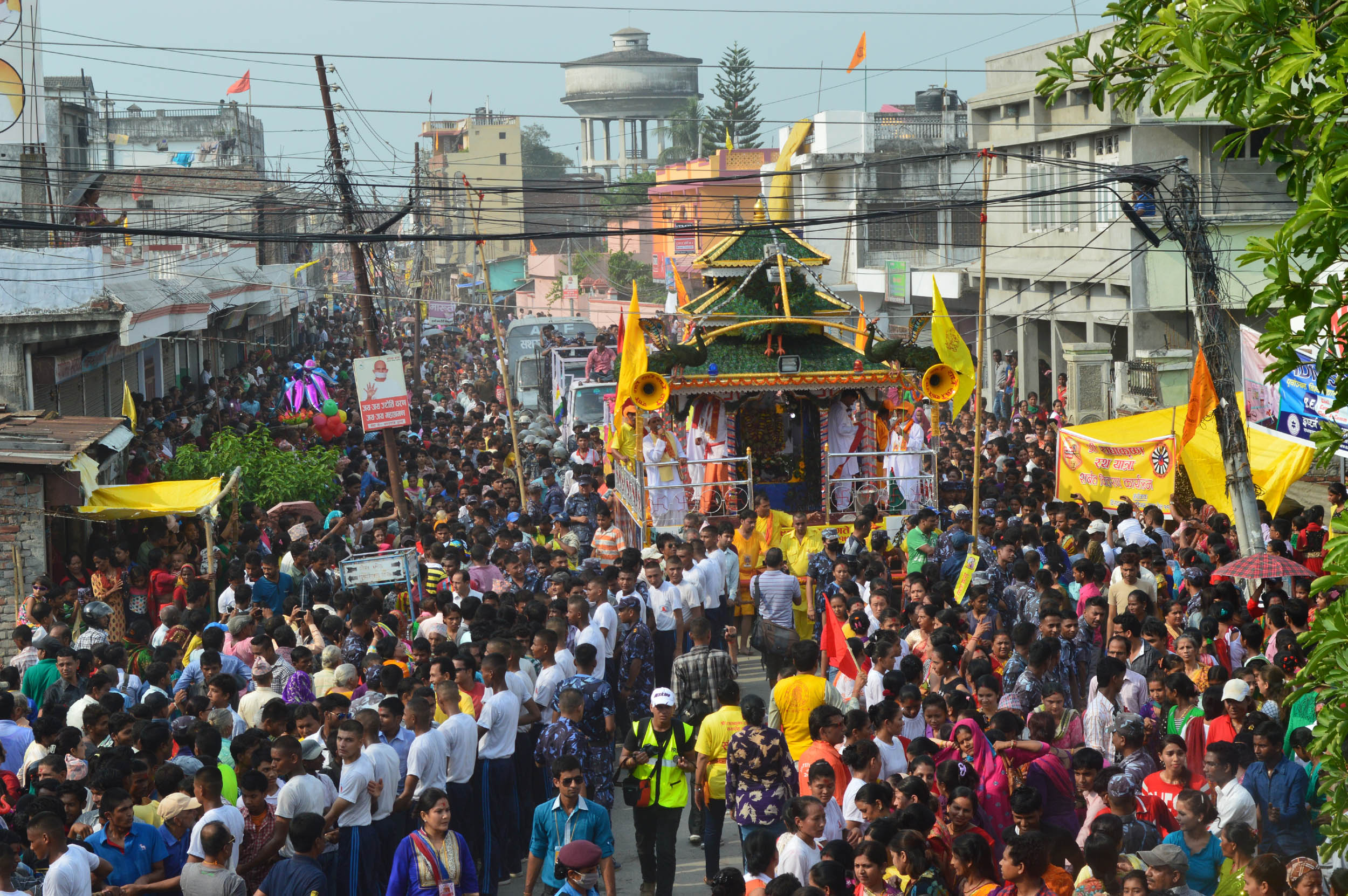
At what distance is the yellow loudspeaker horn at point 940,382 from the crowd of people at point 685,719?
213 centimetres

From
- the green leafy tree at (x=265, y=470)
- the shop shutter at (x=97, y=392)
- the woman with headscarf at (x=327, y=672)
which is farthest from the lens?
the shop shutter at (x=97, y=392)

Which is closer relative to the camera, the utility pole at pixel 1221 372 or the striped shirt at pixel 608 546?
the utility pole at pixel 1221 372

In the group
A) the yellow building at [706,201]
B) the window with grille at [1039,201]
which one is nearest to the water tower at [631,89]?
the yellow building at [706,201]

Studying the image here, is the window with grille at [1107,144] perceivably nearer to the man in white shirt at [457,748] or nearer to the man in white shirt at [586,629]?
the man in white shirt at [586,629]

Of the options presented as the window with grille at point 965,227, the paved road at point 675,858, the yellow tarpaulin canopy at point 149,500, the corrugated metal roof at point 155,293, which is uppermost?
the window with grille at point 965,227

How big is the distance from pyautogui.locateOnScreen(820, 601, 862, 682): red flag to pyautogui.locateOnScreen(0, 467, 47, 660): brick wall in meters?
8.72

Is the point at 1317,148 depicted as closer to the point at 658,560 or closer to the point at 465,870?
the point at 465,870

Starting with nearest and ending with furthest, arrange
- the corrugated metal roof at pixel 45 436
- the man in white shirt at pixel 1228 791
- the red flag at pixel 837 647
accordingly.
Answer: the man in white shirt at pixel 1228 791, the red flag at pixel 837 647, the corrugated metal roof at pixel 45 436

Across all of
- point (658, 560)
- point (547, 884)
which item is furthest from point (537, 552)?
point (547, 884)

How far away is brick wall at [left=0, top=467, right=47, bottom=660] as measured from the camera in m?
14.9

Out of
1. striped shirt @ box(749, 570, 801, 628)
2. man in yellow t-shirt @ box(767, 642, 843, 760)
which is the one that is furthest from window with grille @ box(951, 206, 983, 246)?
man in yellow t-shirt @ box(767, 642, 843, 760)

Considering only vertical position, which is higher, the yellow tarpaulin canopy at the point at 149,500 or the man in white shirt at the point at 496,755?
the yellow tarpaulin canopy at the point at 149,500

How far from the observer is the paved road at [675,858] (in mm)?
9664

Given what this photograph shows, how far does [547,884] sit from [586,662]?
6.21ft
